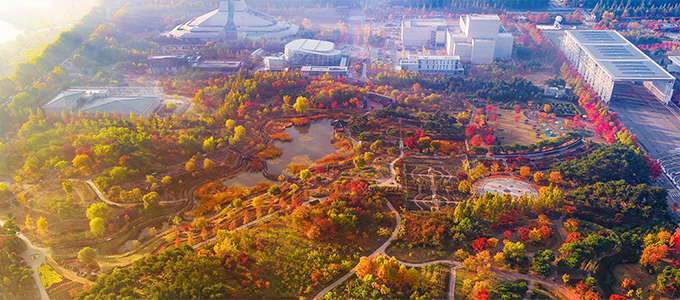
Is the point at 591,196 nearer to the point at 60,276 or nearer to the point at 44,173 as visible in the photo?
the point at 60,276

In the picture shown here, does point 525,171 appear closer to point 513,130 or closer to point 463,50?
point 513,130

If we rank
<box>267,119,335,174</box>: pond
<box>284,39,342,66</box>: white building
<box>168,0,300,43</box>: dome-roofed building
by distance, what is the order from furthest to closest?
<box>168,0,300,43</box>: dome-roofed building, <box>284,39,342,66</box>: white building, <box>267,119,335,174</box>: pond

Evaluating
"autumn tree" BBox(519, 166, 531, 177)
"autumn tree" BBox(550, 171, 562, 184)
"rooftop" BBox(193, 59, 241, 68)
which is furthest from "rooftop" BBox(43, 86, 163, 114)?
"autumn tree" BBox(550, 171, 562, 184)

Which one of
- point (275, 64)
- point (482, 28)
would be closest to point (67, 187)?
point (275, 64)

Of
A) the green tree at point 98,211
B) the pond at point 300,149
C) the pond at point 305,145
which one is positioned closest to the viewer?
the green tree at point 98,211

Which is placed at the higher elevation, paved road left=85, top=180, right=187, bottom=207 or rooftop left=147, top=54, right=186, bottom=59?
rooftop left=147, top=54, right=186, bottom=59

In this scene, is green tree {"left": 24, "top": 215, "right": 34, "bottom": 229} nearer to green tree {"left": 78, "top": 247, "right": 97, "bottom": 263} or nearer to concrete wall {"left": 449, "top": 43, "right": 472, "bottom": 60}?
green tree {"left": 78, "top": 247, "right": 97, "bottom": 263}

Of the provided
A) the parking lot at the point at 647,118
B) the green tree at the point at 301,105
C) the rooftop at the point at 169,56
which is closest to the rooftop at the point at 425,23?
the parking lot at the point at 647,118

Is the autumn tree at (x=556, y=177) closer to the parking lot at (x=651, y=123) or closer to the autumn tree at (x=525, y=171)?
the autumn tree at (x=525, y=171)
